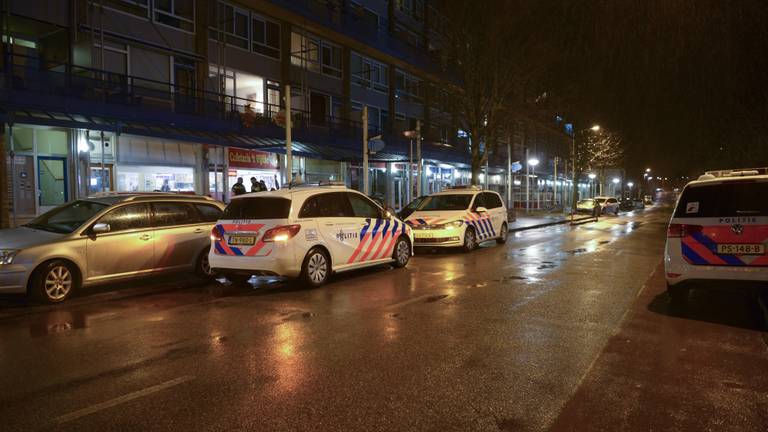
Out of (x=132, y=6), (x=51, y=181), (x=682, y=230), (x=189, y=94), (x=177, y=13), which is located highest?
(x=177, y=13)

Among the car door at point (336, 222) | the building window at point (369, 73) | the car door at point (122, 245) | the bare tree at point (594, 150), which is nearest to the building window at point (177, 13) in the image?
the building window at point (369, 73)

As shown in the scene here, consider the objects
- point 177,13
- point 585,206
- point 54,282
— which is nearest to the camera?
point 54,282

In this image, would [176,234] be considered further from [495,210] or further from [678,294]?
[495,210]

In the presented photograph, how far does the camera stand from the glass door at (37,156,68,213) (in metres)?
16.2

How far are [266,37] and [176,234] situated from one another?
17.2 metres

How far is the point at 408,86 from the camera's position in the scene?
1442 inches

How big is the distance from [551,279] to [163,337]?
22.1 feet

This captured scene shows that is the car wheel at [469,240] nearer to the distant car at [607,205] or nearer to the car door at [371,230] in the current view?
the car door at [371,230]

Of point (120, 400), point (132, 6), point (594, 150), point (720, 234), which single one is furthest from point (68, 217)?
point (594, 150)

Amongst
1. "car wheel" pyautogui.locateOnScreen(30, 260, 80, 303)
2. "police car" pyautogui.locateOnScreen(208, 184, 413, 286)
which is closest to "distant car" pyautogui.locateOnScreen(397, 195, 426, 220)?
"police car" pyautogui.locateOnScreen(208, 184, 413, 286)

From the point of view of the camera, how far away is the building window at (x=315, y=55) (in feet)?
86.5

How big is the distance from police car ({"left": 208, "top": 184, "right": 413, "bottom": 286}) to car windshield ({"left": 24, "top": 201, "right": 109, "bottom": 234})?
6.47 ft

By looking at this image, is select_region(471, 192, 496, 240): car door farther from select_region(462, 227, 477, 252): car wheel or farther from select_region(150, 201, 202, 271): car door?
select_region(150, 201, 202, 271): car door

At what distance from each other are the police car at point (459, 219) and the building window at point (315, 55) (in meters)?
12.5
